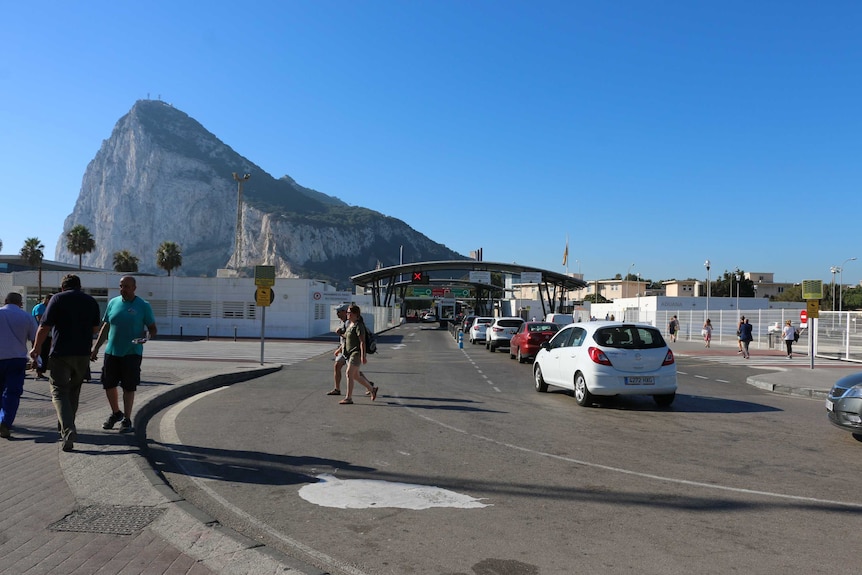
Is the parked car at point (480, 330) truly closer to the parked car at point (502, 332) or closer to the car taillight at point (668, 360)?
the parked car at point (502, 332)

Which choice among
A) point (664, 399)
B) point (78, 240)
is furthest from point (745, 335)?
point (78, 240)

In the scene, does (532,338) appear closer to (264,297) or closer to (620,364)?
(264,297)

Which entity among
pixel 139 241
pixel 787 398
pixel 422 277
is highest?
pixel 139 241

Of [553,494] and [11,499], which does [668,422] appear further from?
[11,499]

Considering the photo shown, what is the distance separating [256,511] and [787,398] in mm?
12798

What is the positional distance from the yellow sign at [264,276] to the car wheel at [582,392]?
420 inches

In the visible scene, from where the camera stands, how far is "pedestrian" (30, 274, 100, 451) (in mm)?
6992

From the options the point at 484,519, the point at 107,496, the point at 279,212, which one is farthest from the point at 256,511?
the point at 279,212

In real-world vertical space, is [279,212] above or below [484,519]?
above

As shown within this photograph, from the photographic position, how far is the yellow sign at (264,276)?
19.8 meters

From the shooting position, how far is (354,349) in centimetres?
1193

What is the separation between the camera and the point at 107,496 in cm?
546

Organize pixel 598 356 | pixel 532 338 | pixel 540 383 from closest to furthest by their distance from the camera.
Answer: pixel 598 356 → pixel 540 383 → pixel 532 338

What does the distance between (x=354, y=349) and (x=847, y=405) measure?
7.58m
